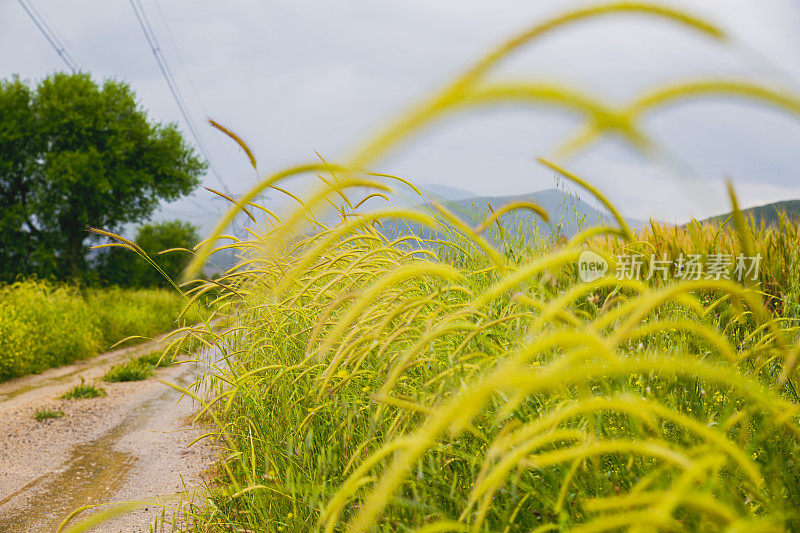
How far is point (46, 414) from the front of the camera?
504cm

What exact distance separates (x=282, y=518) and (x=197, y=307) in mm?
1601

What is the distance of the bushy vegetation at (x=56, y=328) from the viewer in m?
6.87

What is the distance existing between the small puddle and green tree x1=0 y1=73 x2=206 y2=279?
17867mm

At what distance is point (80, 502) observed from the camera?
3.29m

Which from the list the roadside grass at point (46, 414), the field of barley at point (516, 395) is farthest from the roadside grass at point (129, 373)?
the field of barley at point (516, 395)

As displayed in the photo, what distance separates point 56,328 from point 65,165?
44.8 ft

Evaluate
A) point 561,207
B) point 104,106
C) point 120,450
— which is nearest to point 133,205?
point 104,106

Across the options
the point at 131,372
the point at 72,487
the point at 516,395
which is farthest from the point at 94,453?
the point at 516,395

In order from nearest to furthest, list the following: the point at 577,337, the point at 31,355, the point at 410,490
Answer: the point at 577,337
the point at 410,490
the point at 31,355

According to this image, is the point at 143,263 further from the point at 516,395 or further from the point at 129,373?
the point at 516,395

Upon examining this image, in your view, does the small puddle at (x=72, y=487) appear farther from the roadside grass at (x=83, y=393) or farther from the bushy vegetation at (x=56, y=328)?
the bushy vegetation at (x=56, y=328)

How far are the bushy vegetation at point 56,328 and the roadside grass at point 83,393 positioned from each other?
1.38 meters

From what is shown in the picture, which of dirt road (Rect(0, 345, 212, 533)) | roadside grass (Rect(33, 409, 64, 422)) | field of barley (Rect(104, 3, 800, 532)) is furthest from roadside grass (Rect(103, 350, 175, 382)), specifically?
field of barley (Rect(104, 3, 800, 532))

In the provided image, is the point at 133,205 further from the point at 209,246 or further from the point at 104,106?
the point at 209,246
